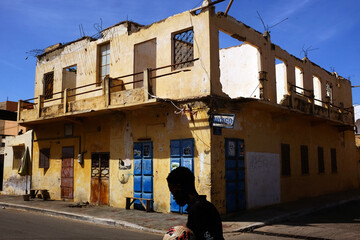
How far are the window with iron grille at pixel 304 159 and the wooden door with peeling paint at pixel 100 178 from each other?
887cm

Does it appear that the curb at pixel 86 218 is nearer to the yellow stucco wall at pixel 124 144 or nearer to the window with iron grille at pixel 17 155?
the yellow stucco wall at pixel 124 144

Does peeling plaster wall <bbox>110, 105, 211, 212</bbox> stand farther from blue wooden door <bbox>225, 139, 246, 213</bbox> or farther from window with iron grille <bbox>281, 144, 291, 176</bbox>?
window with iron grille <bbox>281, 144, 291, 176</bbox>

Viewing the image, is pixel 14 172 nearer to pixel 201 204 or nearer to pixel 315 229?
pixel 315 229

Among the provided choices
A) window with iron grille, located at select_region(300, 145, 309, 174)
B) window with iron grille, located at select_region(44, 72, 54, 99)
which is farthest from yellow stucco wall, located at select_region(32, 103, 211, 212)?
window with iron grille, located at select_region(300, 145, 309, 174)

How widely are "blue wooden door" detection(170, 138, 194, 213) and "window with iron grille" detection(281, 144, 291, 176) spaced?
5126mm

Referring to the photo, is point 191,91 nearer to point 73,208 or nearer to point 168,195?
point 168,195

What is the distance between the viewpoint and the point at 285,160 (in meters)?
14.8

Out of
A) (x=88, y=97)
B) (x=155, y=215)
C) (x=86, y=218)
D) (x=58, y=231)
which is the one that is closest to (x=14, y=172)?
(x=88, y=97)

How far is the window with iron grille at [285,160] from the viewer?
14596 mm

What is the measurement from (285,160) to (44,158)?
440 inches

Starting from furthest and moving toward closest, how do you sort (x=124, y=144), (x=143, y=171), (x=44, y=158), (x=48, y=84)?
(x=48, y=84)
(x=44, y=158)
(x=124, y=144)
(x=143, y=171)

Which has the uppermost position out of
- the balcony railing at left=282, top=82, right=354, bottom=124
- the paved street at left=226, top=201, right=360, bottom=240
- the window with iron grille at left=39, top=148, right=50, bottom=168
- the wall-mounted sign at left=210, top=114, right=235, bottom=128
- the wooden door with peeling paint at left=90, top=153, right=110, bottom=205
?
the balcony railing at left=282, top=82, right=354, bottom=124

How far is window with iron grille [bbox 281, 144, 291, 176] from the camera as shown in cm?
1460

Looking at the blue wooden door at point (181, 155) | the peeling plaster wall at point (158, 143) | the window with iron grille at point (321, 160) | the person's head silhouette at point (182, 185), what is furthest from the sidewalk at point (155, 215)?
the person's head silhouette at point (182, 185)
